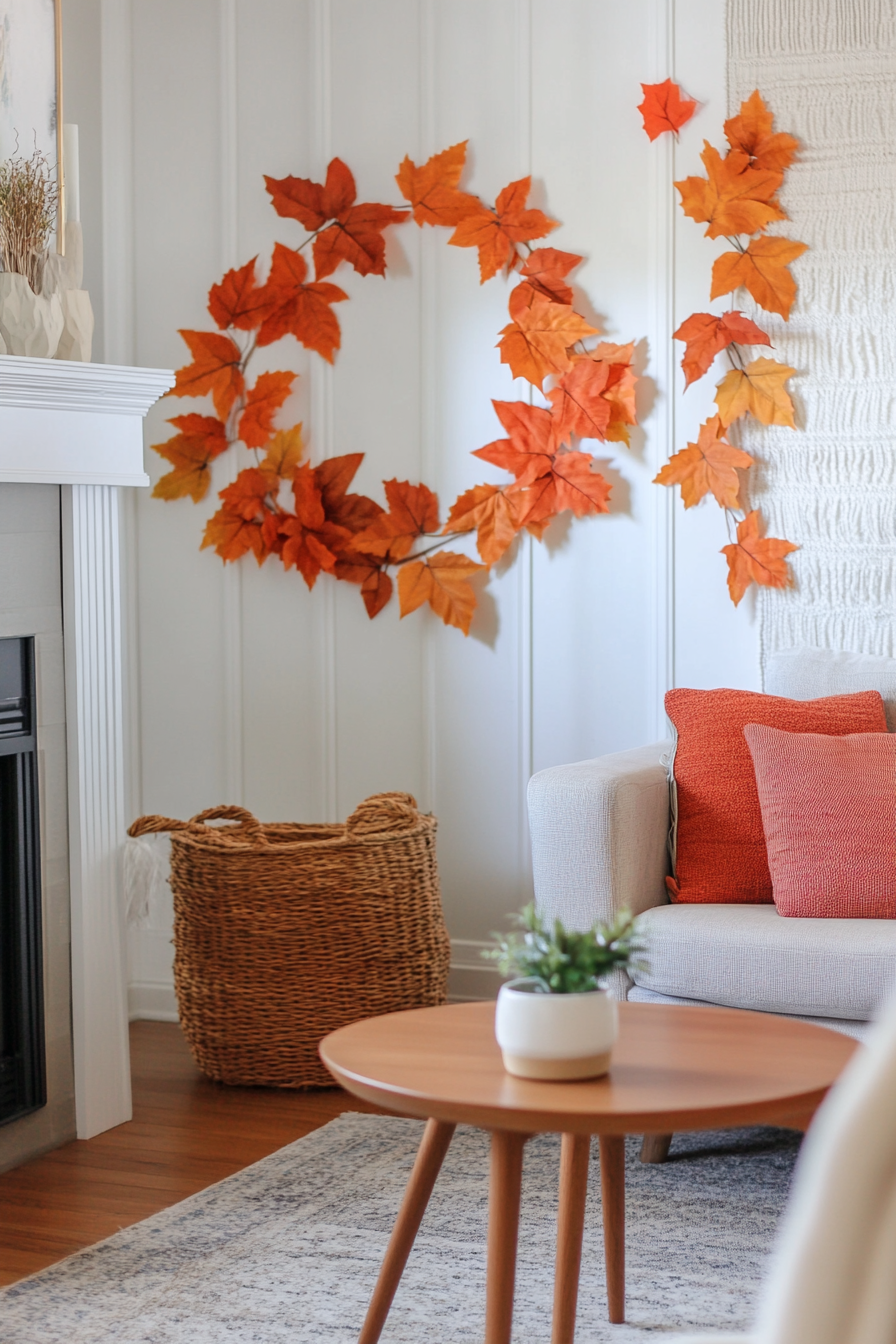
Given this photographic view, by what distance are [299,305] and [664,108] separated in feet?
3.11

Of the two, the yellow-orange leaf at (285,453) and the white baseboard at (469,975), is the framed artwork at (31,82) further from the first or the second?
the white baseboard at (469,975)

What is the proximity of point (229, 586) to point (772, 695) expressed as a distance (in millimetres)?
1387

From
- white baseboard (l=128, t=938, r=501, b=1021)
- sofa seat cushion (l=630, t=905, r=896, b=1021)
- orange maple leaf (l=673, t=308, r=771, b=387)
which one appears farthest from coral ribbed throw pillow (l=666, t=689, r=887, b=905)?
white baseboard (l=128, t=938, r=501, b=1021)

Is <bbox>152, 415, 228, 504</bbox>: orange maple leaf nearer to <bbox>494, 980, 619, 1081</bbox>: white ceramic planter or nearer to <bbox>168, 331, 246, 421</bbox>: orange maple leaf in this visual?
<bbox>168, 331, 246, 421</bbox>: orange maple leaf

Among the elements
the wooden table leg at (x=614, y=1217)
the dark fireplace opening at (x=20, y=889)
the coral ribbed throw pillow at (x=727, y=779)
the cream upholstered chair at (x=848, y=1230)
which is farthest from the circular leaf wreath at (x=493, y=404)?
the cream upholstered chair at (x=848, y=1230)

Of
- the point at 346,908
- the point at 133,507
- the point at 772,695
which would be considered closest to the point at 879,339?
the point at 772,695

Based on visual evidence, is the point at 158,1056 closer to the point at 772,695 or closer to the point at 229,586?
the point at 229,586

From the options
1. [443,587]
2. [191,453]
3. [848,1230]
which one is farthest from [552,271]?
[848,1230]

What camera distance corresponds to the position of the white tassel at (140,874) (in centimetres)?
281

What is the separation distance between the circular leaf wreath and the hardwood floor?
1144 mm

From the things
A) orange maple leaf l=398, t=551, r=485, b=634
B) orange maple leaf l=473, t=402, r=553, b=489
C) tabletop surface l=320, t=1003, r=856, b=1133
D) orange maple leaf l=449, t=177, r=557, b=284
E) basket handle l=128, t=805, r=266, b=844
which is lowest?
tabletop surface l=320, t=1003, r=856, b=1133

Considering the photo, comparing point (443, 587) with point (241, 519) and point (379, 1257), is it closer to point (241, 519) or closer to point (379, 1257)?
point (241, 519)

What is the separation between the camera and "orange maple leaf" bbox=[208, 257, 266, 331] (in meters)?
3.54

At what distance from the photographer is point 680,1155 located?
257cm
